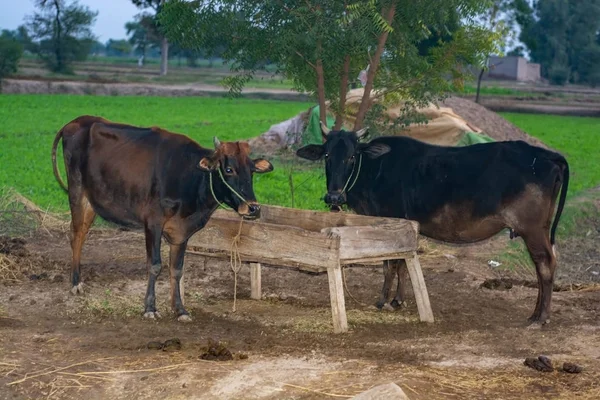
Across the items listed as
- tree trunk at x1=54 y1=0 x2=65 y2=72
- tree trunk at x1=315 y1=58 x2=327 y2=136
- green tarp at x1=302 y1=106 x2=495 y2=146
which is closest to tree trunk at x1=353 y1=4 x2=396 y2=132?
tree trunk at x1=315 y1=58 x2=327 y2=136

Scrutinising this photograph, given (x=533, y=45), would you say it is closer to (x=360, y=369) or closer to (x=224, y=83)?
(x=224, y=83)

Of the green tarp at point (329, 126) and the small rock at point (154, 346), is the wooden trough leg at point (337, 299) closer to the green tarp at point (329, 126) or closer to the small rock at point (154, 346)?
the small rock at point (154, 346)

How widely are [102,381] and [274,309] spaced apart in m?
2.98

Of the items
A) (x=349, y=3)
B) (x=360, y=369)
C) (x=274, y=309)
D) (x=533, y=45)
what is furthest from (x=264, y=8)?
(x=533, y=45)

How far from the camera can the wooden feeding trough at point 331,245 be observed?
866 centimetres

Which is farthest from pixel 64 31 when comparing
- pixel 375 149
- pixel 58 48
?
pixel 375 149

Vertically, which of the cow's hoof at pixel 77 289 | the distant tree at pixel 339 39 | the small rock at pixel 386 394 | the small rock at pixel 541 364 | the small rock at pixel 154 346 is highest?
the distant tree at pixel 339 39

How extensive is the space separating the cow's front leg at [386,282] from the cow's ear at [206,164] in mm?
Answer: 2177

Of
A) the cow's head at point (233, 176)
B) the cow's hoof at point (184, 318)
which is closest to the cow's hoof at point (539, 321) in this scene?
the cow's head at point (233, 176)

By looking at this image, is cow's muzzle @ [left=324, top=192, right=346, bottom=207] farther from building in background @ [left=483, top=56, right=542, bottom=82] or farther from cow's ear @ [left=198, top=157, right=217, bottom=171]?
building in background @ [left=483, top=56, right=542, bottom=82]

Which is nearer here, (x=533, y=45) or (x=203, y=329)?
(x=203, y=329)

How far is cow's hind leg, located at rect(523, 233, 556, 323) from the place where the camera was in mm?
9188

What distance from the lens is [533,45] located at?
207ft

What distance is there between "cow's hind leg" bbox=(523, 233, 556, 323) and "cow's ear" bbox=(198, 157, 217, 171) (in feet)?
10.2
